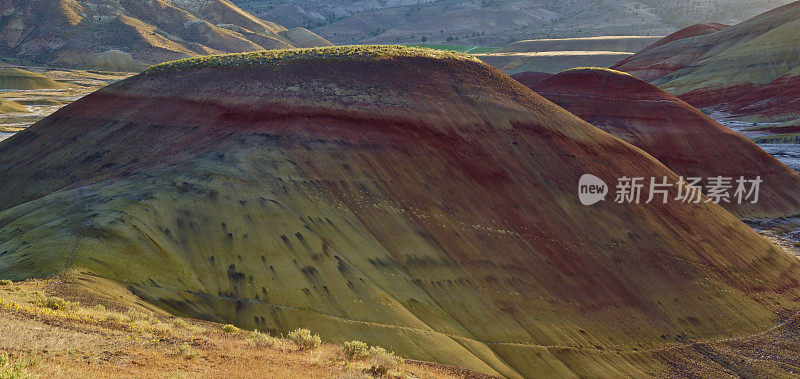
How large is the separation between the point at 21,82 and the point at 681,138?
11910cm

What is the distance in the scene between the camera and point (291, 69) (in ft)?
93.2

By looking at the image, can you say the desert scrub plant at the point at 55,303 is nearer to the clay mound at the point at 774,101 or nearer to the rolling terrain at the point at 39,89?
the rolling terrain at the point at 39,89

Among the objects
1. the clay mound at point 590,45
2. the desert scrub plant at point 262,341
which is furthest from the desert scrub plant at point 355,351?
the clay mound at point 590,45

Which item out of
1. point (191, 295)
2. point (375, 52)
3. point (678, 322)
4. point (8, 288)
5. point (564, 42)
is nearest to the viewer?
point (8, 288)

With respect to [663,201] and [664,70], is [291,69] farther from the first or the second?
[664,70]

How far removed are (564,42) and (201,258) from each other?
16016cm

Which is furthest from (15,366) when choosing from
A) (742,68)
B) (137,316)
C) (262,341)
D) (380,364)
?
(742,68)

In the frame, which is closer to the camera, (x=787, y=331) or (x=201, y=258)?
(x=201, y=258)

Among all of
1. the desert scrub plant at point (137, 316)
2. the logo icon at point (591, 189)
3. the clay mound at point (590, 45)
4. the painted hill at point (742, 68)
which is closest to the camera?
the desert scrub plant at point (137, 316)

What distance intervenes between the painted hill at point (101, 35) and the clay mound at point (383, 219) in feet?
401

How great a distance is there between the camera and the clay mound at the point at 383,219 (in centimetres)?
1745

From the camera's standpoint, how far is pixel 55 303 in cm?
1207

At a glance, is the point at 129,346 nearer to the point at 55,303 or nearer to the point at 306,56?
the point at 55,303

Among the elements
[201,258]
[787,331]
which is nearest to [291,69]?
[201,258]
